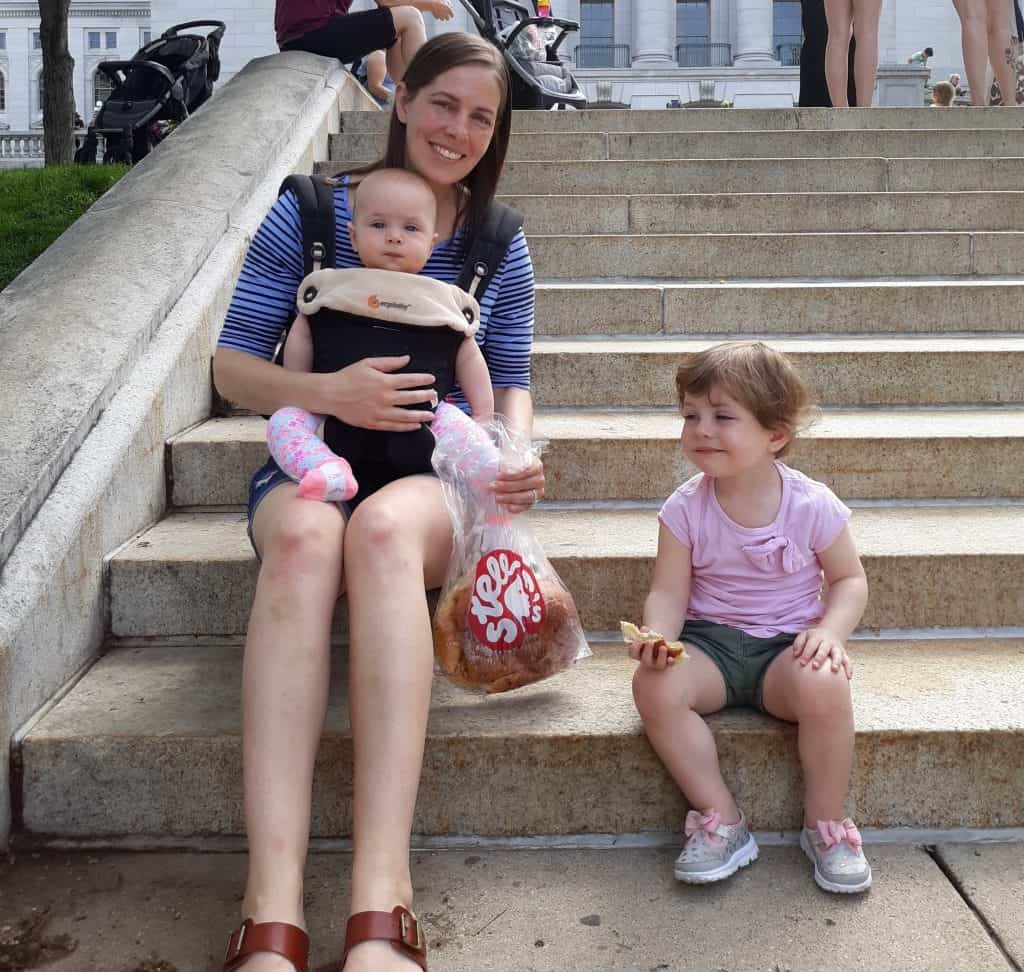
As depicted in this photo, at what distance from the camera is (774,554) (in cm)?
232

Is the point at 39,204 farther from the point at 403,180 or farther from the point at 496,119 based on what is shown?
the point at 403,180

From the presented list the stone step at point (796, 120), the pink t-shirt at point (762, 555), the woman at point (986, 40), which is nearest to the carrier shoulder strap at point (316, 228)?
the pink t-shirt at point (762, 555)

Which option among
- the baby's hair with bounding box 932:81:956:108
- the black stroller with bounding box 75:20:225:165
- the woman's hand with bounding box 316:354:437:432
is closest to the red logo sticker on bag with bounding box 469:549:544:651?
the woman's hand with bounding box 316:354:437:432

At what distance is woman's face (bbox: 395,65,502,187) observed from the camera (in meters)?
2.50

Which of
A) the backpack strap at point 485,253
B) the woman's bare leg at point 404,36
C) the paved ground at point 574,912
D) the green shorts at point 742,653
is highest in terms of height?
the woman's bare leg at point 404,36

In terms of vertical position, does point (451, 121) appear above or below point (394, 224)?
above

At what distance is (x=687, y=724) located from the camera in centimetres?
223

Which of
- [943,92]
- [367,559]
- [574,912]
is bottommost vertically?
[574,912]

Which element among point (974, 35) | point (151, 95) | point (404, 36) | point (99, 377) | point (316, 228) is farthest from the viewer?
point (151, 95)

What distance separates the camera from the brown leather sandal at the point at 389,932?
1.78 metres

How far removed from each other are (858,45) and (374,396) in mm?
6105

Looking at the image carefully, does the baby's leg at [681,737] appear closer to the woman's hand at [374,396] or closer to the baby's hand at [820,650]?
the baby's hand at [820,650]

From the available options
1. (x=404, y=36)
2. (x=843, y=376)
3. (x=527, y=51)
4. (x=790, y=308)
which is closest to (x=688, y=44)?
(x=527, y=51)

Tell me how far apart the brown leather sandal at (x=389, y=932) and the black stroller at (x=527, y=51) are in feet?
25.1
